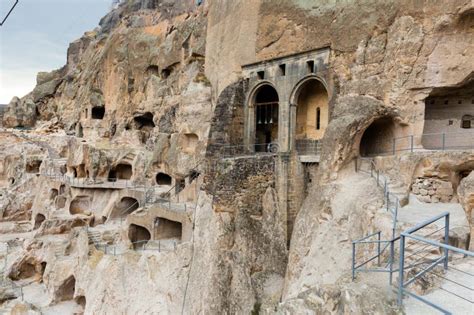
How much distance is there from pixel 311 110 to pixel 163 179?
12813 mm

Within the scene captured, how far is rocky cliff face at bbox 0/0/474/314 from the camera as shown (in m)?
10.3

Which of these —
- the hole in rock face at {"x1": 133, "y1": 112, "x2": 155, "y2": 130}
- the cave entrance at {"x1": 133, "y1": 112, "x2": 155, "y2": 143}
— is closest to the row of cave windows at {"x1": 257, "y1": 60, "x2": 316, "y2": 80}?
the cave entrance at {"x1": 133, "y1": 112, "x2": 155, "y2": 143}

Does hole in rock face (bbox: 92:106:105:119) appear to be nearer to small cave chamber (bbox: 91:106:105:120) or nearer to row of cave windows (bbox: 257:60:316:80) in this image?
small cave chamber (bbox: 91:106:105:120)

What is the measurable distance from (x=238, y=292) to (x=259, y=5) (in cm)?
1336

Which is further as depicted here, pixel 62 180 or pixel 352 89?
pixel 62 180

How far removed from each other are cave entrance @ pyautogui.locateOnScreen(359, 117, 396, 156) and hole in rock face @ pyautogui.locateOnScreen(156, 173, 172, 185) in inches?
590

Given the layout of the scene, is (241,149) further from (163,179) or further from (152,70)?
(152,70)

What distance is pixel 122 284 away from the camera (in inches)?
554

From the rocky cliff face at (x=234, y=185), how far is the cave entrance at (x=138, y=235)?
9cm

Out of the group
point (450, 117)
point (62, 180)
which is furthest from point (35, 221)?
point (450, 117)

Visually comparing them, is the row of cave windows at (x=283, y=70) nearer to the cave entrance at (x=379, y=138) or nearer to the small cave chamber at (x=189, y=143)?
the cave entrance at (x=379, y=138)

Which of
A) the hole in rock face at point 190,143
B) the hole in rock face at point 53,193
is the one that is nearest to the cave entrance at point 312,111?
the hole in rock face at point 190,143

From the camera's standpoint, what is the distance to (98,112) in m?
35.1

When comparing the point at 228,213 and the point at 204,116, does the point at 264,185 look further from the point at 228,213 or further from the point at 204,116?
the point at 204,116
